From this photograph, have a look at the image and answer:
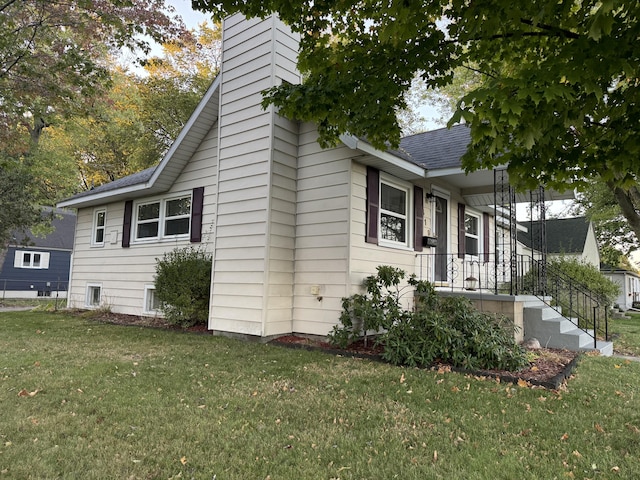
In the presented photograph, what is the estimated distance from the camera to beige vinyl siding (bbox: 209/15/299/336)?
23.5 ft

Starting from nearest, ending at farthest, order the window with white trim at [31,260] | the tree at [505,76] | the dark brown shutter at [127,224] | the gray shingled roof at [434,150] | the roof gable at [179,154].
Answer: the tree at [505,76] → the gray shingled roof at [434,150] → the roof gable at [179,154] → the dark brown shutter at [127,224] → the window with white trim at [31,260]

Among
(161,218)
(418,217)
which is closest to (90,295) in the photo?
(161,218)

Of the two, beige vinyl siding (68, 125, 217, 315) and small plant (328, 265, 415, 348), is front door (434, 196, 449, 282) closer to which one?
small plant (328, 265, 415, 348)

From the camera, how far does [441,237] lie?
9.41 m

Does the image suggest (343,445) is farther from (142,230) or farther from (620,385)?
(142,230)

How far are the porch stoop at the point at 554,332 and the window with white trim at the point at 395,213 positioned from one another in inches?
103

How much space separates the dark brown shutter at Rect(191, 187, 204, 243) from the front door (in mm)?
5440

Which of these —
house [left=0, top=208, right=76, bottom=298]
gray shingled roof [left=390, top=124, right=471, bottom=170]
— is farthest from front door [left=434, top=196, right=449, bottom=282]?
house [left=0, top=208, right=76, bottom=298]

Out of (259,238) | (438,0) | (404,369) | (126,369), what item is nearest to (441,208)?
(259,238)

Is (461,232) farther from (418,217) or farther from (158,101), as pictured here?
(158,101)

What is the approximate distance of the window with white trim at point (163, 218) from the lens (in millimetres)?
10000

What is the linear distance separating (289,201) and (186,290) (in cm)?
290

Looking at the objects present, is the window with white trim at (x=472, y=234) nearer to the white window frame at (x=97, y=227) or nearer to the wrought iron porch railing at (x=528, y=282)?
the wrought iron porch railing at (x=528, y=282)

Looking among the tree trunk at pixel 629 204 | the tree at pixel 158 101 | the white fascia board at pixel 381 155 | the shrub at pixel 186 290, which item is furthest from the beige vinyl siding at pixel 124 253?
the tree trunk at pixel 629 204
